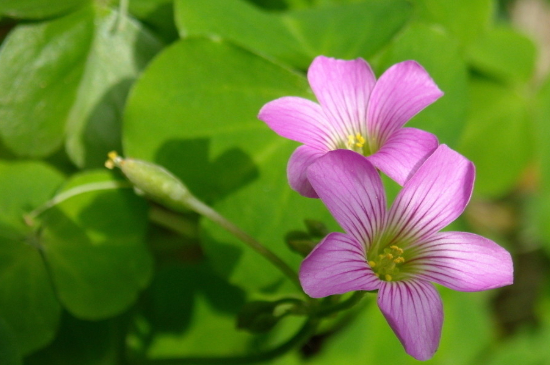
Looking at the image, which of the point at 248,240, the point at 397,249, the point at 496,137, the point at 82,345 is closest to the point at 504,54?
the point at 496,137

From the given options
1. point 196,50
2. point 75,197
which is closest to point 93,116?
point 75,197

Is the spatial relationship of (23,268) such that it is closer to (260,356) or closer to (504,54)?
(260,356)

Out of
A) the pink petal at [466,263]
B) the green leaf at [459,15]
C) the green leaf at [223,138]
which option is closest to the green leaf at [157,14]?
the green leaf at [223,138]

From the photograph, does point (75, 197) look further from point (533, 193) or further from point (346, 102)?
point (533, 193)

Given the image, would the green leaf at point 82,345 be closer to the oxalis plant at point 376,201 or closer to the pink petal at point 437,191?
the oxalis plant at point 376,201

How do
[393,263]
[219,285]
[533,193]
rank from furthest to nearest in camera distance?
1. [533,193]
2. [219,285]
3. [393,263]
